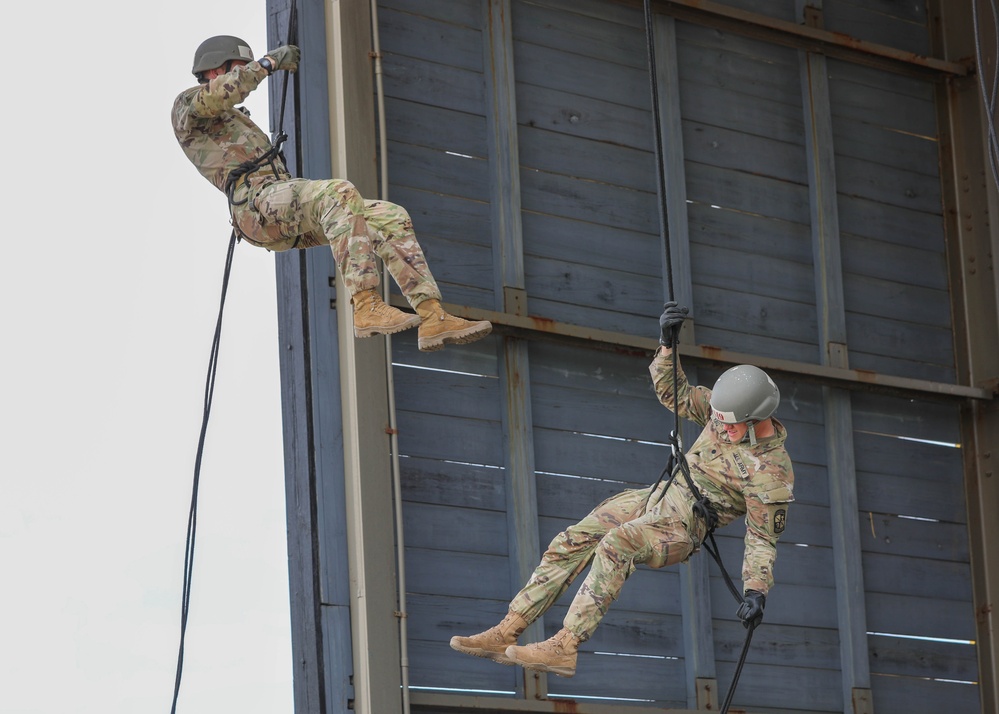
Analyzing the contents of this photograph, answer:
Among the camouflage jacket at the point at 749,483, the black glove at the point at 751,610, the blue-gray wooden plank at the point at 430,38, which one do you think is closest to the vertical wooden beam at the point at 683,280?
the blue-gray wooden plank at the point at 430,38

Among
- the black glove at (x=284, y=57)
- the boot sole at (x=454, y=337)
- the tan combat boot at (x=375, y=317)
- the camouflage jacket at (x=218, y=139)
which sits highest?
the black glove at (x=284, y=57)

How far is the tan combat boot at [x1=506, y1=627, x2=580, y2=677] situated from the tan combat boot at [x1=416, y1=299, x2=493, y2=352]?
1469 millimetres

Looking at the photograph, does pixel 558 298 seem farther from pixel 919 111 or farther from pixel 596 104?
pixel 919 111

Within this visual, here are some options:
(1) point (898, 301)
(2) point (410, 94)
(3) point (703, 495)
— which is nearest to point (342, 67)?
(2) point (410, 94)

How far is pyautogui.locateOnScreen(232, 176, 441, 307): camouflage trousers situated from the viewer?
834 cm

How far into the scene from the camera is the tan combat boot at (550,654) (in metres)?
8.20

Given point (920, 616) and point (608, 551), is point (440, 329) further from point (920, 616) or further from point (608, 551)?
point (920, 616)

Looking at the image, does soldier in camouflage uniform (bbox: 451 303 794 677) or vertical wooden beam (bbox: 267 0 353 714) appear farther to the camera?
vertical wooden beam (bbox: 267 0 353 714)

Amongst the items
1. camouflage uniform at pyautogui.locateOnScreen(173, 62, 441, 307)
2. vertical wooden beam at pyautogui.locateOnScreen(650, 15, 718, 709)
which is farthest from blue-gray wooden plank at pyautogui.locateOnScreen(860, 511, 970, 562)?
camouflage uniform at pyautogui.locateOnScreen(173, 62, 441, 307)

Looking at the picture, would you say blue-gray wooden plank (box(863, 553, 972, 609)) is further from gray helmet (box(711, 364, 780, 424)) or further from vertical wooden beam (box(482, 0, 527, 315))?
gray helmet (box(711, 364, 780, 424))

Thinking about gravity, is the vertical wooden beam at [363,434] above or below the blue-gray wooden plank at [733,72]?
below

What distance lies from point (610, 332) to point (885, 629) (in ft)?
9.59

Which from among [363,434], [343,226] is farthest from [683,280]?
[343,226]

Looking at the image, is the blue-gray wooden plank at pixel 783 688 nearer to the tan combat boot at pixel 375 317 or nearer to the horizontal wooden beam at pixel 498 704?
the horizontal wooden beam at pixel 498 704
